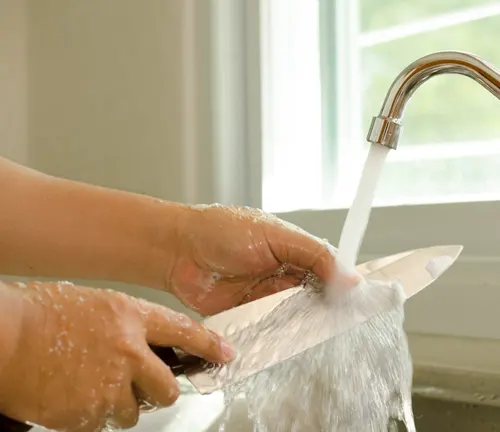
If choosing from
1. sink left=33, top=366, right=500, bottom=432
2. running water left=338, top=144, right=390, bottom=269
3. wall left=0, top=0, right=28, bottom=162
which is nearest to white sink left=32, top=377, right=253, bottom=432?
sink left=33, top=366, right=500, bottom=432

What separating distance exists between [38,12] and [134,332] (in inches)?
36.3

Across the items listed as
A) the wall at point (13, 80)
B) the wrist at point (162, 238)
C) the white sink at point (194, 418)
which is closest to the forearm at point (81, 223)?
the wrist at point (162, 238)

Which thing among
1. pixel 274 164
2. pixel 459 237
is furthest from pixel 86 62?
pixel 459 237

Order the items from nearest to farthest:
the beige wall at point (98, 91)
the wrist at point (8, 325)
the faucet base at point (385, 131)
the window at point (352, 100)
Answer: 1. the wrist at point (8, 325)
2. the faucet base at point (385, 131)
3. the window at point (352, 100)
4. the beige wall at point (98, 91)

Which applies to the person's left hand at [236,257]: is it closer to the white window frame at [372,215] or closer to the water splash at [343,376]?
the water splash at [343,376]

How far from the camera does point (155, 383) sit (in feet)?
1.31

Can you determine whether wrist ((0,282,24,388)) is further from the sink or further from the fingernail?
the sink

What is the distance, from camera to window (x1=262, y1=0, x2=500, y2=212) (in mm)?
831

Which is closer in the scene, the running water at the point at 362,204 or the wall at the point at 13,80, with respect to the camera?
the running water at the point at 362,204

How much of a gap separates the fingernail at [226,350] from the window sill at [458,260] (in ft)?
1.04

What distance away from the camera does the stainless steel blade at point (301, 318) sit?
0.44 metres

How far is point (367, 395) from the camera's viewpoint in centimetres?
54

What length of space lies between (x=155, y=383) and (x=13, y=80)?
0.92m

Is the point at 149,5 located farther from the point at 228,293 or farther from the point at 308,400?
the point at 308,400
